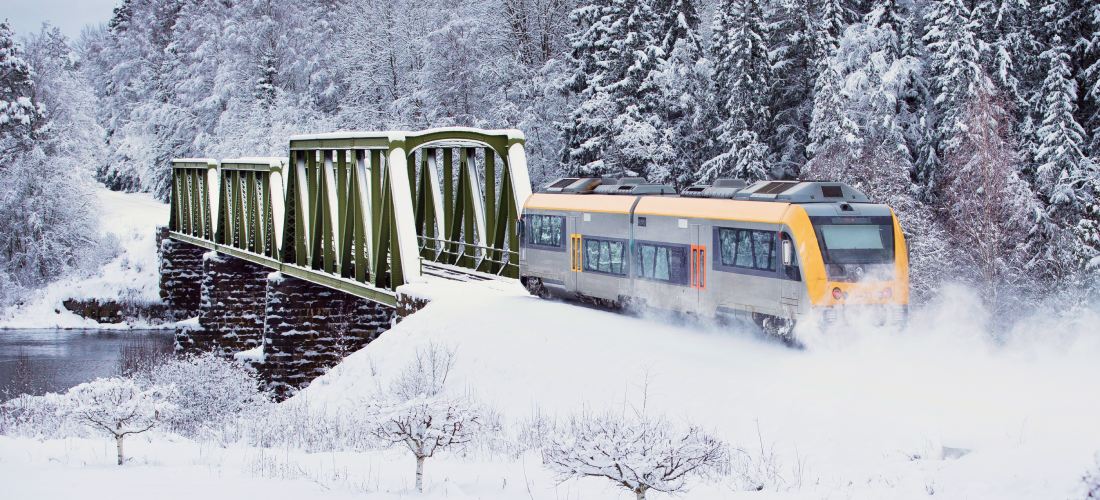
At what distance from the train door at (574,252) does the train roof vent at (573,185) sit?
833mm

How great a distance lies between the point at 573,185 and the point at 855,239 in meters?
7.21

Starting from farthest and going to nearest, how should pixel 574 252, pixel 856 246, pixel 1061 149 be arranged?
pixel 1061 149 → pixel 574 252 → pixel 856 246

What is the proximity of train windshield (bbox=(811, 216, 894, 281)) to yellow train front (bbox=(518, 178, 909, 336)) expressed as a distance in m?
0.02

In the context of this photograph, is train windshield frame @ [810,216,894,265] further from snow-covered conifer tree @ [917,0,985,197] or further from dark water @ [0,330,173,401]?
dark water @ [0,330,173,401]

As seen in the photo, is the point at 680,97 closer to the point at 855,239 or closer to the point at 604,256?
the point at 604,256

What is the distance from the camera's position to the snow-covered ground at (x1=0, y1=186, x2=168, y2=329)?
1714 inches

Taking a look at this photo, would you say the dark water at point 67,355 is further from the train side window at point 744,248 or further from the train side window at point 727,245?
the train side window at point 744,248

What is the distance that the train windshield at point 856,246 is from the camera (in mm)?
13367

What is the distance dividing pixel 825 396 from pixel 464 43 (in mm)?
31909

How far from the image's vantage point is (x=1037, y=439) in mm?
8961

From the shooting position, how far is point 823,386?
11742 millimetres

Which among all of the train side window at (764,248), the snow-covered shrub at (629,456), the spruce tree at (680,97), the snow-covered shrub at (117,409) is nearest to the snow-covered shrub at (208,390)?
the snow-covered shrub at (117,409)

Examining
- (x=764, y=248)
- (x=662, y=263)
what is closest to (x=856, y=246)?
(x=764, y=248)

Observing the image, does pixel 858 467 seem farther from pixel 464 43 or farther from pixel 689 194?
pixel 464 43
